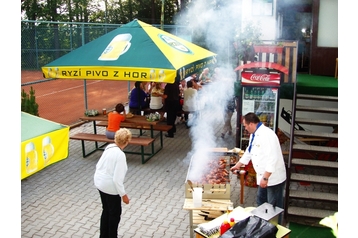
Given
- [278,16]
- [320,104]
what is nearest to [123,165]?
[320,104]

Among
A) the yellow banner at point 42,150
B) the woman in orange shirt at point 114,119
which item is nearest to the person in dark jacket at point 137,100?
the woman in orange shirt at point 114,119

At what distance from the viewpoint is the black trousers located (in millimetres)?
4986

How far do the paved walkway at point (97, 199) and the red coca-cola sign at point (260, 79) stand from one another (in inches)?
83.5

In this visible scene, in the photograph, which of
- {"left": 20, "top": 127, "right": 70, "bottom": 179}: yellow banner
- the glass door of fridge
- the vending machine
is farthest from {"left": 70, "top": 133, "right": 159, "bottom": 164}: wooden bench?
{"left": 20, "top": 127, "right": 70, "bottom": 179}: yellow banner

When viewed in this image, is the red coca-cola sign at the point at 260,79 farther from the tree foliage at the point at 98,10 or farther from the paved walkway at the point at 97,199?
the tree foliage at the point at 98,10

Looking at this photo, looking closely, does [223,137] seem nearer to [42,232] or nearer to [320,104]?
[320,104]

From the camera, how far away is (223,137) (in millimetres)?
10430

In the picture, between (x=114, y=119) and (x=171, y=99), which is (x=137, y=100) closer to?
(x=171, y=99)

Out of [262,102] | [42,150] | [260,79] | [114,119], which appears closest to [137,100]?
[114,119]

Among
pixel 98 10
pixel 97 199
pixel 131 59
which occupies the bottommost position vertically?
pixel 97 199

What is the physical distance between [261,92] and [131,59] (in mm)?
3079

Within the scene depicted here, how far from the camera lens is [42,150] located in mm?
4039

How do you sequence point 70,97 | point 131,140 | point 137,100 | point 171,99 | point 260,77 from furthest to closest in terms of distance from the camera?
point 70,97 → point 137,100 → point 171,99 → point 131,140 → point 260,77

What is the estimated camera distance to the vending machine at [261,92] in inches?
304
